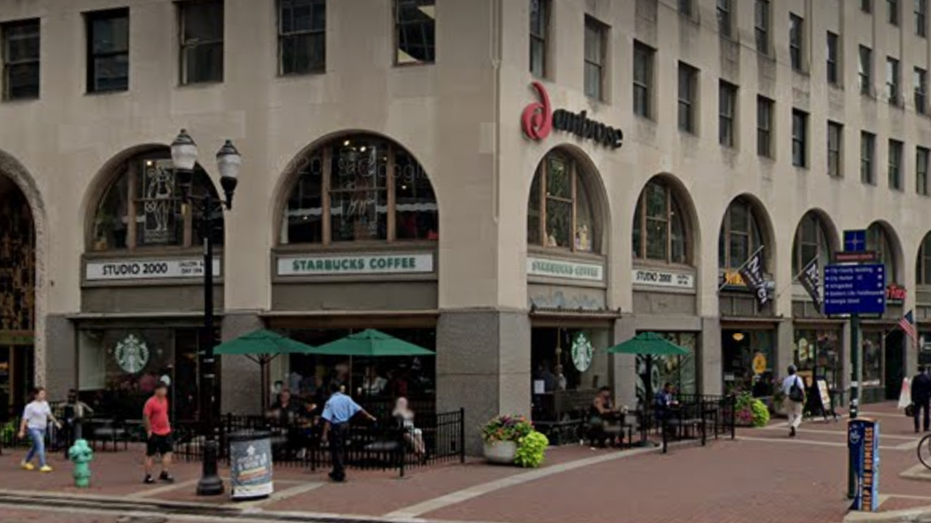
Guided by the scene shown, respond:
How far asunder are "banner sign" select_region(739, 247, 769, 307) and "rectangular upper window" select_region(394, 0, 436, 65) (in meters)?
13.6

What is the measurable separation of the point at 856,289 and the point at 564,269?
922 cm

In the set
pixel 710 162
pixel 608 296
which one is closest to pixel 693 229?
pixel 710 162

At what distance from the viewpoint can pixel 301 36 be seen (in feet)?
87.0

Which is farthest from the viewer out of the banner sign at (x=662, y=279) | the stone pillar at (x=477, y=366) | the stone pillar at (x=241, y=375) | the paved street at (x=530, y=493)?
the banner sign at (x=662, y=279)

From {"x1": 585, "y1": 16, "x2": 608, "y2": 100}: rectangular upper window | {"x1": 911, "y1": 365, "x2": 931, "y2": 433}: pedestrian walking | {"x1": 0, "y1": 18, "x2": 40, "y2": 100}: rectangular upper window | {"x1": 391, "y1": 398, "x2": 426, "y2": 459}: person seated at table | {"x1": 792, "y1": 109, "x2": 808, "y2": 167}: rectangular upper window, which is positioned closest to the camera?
{"x1": 391, "y1": 398, "x2": 426, "y2": 459}: person seated at table

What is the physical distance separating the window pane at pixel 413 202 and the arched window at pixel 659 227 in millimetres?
7368

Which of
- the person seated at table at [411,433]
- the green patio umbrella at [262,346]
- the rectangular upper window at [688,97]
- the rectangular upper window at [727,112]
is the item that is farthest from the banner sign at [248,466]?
the rectangular upper window at [727,112]

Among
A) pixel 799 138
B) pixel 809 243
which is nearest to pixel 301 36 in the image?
pixel 799 138

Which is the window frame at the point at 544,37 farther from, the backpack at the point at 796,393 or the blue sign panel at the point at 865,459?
the blue sign panel at the point at 865,459

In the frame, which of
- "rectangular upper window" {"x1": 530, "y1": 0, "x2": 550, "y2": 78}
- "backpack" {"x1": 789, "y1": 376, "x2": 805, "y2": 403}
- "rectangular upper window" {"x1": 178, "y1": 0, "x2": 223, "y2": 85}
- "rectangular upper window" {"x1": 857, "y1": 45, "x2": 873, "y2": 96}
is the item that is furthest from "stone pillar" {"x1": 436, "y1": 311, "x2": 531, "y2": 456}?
"rectangular upper window" {"x1": 857, "y1": 45, "x2": 873, "y2": 96}

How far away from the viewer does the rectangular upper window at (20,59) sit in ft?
96.5

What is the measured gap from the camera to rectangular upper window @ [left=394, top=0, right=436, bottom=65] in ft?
83.3

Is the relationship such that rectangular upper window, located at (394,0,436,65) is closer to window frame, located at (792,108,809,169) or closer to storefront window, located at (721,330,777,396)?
storefront window, located at (721,330,777,396)

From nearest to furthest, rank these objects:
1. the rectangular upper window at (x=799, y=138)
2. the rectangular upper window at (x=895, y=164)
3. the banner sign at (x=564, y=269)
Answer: the banner sign at (x=564, y=269) < the rectangular upper window at (x=799, y=138) < the rectangular upper window at (x=895, y=164)
